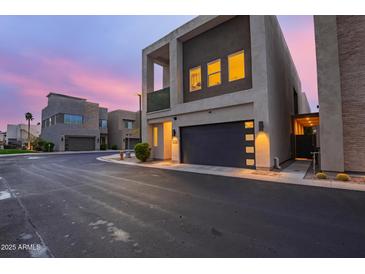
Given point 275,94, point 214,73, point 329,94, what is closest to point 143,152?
point 214,73

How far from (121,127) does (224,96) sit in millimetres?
33535

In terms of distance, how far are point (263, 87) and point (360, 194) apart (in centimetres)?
574

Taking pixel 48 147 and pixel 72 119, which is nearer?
pixel 48 147

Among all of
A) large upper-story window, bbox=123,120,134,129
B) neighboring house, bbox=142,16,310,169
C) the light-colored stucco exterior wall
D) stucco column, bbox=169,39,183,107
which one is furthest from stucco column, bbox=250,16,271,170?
large upper-story window, bbox=123,120,134,129

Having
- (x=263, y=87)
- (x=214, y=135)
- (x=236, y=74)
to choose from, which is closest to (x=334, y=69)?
(x=263, y=87)

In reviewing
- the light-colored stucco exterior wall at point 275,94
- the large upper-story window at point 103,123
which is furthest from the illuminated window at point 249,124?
the large upper-story window at point 103,123

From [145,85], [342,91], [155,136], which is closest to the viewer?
[342,91]

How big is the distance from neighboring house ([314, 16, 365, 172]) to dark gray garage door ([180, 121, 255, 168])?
128 inches

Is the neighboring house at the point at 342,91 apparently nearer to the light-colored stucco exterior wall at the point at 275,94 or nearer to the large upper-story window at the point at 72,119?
the light-colored stucco exterior wall at the point at 275,94

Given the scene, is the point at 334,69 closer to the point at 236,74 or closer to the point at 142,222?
the point at 236,74

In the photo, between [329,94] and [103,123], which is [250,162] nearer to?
[329,94]

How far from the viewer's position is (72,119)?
32.3 meters

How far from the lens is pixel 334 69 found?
291 inches
